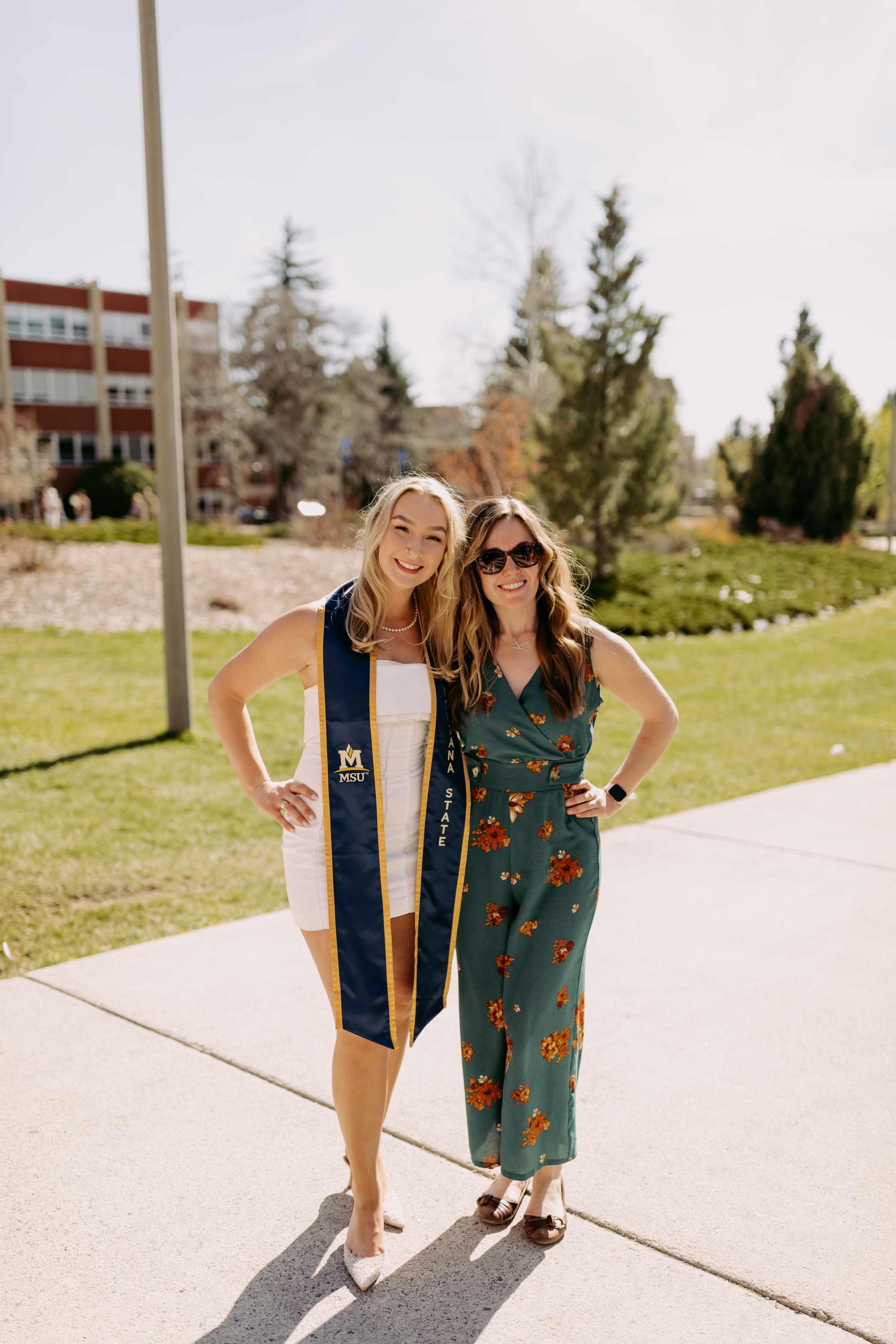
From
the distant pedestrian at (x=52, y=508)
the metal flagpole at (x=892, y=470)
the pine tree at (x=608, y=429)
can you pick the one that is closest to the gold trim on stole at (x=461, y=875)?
the pine tree at (x=608, y=429)

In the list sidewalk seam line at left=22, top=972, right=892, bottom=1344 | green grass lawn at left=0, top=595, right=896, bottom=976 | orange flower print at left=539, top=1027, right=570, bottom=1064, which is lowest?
green grass lawn at left=0, top=595, right=896, bottom=976

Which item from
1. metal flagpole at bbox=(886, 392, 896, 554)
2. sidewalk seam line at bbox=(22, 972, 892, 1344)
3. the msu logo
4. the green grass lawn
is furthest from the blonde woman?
metal flagpole at bbox=(886, 392, 896, 554)

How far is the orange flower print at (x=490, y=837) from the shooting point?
107 inches

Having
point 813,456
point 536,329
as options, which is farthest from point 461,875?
point 813,456

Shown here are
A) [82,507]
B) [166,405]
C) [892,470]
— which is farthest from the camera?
[892,470]

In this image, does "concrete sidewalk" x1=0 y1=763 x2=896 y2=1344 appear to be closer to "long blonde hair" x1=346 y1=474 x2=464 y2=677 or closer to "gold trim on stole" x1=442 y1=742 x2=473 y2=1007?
"gold trim on stole" x1=442 y1=742 x2=473 y2=1007

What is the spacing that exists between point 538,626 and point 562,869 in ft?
2.07

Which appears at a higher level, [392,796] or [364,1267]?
[392,796]

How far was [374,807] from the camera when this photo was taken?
2.58 meters

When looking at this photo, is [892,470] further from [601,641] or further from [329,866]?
[329,866]

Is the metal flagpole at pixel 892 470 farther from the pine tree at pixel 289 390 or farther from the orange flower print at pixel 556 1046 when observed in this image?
the orange flower print at pixel 556 1046

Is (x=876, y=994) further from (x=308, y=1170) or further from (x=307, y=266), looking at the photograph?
(x=307, y=266)

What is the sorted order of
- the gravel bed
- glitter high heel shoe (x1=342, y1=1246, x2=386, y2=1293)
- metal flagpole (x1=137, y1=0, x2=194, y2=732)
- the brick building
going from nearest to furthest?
glitter high heel shoe (x1=342, y1=1246, x2=386, y2=1293) < metal flagpole (x1=137, y1=0, x2=194, y2=732) < the gravel bed < the brick building

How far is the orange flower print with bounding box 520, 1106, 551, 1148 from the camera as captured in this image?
268 cm
